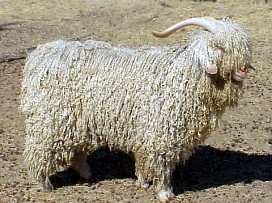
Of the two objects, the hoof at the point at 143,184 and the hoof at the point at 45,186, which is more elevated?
the hoof at the point at 143,184

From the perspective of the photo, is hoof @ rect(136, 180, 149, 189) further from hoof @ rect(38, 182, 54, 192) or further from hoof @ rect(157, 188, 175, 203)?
hoof @ rect(38, 182, 54, 192)

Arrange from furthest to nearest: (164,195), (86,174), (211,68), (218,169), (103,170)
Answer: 1. (218,169)
2. (103,170)
3. (86,174)
4. (164,195)
5. (211,68)

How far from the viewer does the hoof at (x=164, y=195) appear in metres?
5.79

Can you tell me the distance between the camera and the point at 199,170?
6508 millimetres

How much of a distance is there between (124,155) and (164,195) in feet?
3.49

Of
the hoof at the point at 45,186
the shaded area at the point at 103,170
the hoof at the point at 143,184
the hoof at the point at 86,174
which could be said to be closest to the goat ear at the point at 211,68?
the hoof at the point at 143,184

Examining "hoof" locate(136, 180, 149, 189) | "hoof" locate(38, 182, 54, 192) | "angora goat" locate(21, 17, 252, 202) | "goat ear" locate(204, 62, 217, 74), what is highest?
"goat ear" locate(204, 62, 217, 74)

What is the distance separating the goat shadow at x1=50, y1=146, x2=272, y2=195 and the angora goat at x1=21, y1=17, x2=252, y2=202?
1.60 ft

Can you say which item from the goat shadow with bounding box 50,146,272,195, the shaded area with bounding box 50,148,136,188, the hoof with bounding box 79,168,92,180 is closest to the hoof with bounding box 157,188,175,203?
the goat shadow with bounding box 50,146,272,195

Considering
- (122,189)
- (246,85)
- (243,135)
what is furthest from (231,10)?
(122,189)

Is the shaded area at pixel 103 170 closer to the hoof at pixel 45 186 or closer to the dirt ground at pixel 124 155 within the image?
the dirt ground at pixel 124 155

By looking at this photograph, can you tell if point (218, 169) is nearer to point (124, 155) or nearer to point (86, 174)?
point (124, 155)

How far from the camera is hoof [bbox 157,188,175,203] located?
19.0 feet

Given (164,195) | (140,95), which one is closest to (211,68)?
(140,95)
